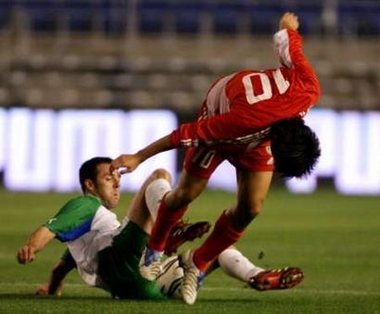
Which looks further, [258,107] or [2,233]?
[2,233]

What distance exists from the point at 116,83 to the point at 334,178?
437cm

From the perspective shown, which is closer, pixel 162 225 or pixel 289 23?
pixel 162 225

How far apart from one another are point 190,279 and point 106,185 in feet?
2.58

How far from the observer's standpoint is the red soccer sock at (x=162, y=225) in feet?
27.9

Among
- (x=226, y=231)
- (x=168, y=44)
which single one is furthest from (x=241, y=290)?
(x=168, y=44)

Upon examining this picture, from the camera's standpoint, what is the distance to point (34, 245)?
8109 millimetres

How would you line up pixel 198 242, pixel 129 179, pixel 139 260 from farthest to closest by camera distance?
pixel 129 179 → pixel 198 242 → pixel 139 260

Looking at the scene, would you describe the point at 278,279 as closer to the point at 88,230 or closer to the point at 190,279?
the point at 190,279

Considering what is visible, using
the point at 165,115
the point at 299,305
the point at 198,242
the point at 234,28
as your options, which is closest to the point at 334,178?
the point at 165,115

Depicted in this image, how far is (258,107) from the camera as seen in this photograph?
8.10m

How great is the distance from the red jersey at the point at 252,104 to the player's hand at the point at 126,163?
238 mm

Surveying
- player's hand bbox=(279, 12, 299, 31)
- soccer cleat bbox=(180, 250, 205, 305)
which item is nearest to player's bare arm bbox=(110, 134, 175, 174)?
soccer cleat bbox=(180, 250, 205, 305)

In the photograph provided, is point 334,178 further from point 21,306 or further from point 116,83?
point 21,306

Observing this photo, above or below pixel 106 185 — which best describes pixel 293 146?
above
